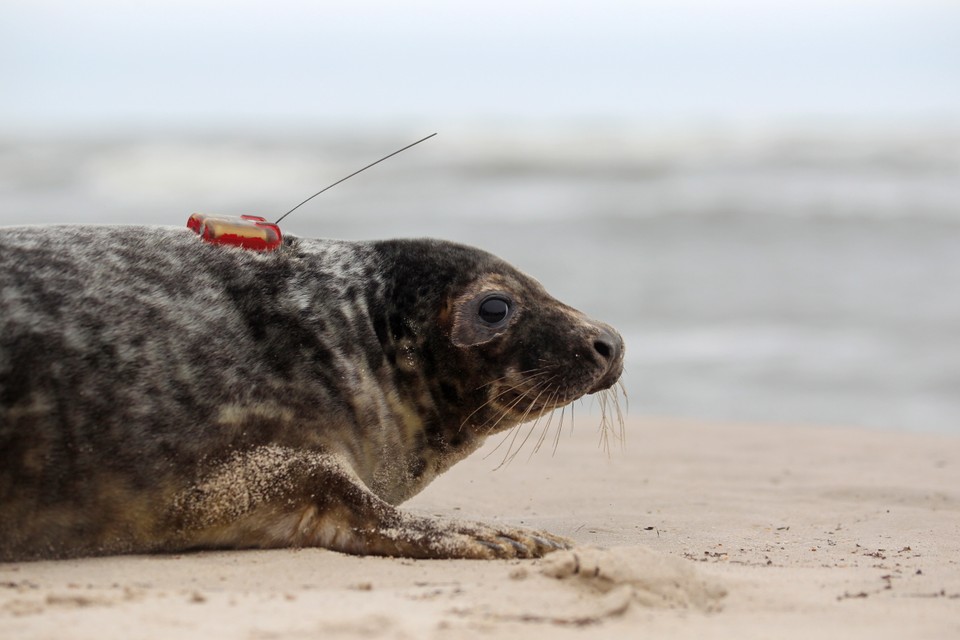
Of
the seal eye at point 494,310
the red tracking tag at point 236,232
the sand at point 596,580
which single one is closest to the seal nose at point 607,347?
the seal eye at point 494,310

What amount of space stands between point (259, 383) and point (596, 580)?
54.0 inches

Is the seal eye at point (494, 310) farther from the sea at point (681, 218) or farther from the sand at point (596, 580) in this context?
the sea at point (681, 218)

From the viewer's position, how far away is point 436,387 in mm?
4758

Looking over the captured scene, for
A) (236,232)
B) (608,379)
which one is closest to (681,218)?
(608,379)

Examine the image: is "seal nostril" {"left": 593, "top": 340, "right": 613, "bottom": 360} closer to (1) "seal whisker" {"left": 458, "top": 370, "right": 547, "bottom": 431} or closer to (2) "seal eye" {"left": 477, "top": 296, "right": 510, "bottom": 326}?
(1) "seal whisker" {"left": 458, "top": 370, "right": 547, "bottom": 431}

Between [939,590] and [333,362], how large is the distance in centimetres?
209

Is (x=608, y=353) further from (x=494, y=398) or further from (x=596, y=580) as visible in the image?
(x=596, y=580)

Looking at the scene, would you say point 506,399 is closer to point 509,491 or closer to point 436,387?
point 436,387

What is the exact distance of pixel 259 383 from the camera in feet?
13.9

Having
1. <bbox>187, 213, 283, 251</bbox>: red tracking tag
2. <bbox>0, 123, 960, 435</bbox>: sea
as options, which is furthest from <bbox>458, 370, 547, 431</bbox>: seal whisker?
<bbox>0, 123, 960, 435</bbox>: sea

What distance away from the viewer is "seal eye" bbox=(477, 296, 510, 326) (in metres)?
4.75

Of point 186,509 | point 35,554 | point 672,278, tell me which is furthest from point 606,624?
point 672,278

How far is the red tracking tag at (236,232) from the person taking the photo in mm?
4605

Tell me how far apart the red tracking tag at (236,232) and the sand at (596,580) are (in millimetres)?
1167
